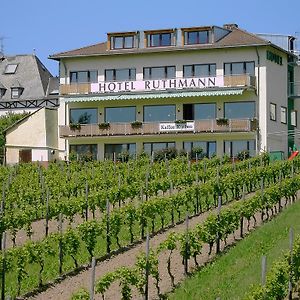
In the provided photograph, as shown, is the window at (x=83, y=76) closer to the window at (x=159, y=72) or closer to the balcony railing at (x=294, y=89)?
the window at (x=159, y=72)

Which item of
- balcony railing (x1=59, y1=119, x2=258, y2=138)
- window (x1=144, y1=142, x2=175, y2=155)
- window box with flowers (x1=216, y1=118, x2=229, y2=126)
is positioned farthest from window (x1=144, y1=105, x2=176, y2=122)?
window box with flowers (x1=216, y1=118, x2=229, y2=126)

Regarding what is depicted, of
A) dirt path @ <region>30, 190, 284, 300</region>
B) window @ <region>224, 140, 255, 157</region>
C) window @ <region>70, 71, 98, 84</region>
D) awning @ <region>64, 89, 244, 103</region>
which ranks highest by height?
window @ <region>70, 71, 98, 84</region>

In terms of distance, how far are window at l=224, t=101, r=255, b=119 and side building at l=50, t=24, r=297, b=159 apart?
0.06 metres

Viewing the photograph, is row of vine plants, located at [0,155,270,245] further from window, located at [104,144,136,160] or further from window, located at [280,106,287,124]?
window, located at [280,106,287,124]

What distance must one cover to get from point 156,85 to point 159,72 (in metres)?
1.26

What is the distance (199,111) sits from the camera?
Answer: 162 ft

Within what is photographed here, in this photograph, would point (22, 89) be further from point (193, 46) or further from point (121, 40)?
point (193, 46)

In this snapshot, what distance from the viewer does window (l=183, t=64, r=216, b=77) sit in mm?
49000

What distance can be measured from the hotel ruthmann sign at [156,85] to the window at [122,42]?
2.66 meters

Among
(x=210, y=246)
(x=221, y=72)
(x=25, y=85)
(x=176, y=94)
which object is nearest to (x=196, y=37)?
(x=221, y=72)

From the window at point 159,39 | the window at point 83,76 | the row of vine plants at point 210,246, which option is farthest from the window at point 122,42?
the row of vine plants at point 210,246

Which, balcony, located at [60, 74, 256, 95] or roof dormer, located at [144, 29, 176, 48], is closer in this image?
balcony, located at [60, 74, 256, 95]

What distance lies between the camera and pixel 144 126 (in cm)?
4922

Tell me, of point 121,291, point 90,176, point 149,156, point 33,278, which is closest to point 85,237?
point 33,278
